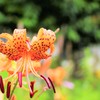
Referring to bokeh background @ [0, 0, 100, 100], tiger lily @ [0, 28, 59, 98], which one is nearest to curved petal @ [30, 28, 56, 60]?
tiger lily @ [0, 28, 59, 98]

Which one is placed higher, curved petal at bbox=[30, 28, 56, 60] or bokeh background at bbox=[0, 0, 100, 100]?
bokeh background at bbox=[0, 0, 100, 100]

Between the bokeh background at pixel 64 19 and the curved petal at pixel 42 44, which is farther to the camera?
the bokeh background at pixel 64 19

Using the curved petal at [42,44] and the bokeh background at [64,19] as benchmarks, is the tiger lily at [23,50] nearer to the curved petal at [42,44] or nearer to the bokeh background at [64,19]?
the curved petal at [42,44]

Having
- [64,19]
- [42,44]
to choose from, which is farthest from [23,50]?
[64,19]

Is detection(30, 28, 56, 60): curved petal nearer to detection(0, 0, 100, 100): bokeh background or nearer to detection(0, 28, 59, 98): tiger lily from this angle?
detection(0, 28, 59, 98): tiger lily

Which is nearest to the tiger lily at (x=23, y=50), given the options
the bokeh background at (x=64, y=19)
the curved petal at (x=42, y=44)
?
the curved petal at (x=42, y=44)

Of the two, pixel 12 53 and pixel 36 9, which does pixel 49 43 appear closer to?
pixel 12 53

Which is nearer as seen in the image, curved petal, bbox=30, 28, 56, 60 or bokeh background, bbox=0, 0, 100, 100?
curved petal, bbox=30, 28, 56, 60

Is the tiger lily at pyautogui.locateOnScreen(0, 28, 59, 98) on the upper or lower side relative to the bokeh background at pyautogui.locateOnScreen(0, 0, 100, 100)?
lower
